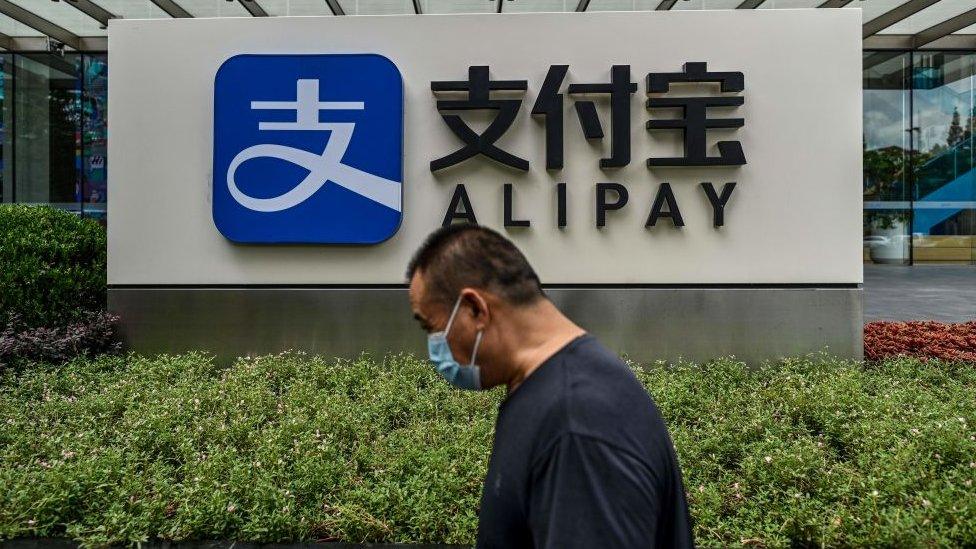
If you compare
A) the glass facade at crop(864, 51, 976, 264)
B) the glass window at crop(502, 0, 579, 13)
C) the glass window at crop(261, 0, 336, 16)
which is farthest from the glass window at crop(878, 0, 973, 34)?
the glass window at crop(261, 0, 336, 16)

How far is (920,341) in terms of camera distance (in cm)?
686

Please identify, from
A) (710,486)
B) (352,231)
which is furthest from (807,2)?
(710,486)

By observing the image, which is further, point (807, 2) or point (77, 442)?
point (807, 2)

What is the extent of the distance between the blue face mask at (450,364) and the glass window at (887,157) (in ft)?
66.8

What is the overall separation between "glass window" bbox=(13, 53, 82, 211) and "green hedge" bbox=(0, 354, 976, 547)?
12333 millimetres

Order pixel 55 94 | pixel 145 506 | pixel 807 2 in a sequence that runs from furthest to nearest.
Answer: pixel 55 94, pixel 807 2, pixel 145 506

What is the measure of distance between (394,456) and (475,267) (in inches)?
115

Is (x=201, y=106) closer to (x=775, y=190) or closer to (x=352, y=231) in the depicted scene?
(x=352, y=231)

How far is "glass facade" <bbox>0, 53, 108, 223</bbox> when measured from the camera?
51.4 ft

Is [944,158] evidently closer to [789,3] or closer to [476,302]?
[789,3]

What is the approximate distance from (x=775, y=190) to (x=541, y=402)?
5878mm

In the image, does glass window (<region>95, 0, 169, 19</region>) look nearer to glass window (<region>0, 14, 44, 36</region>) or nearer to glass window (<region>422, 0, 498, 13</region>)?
glass window (<region>0, 14, 44, 36</region>)

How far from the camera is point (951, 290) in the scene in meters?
13.6

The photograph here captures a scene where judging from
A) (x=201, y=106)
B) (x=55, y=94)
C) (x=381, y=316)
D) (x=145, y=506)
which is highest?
(x=55, y=94)
